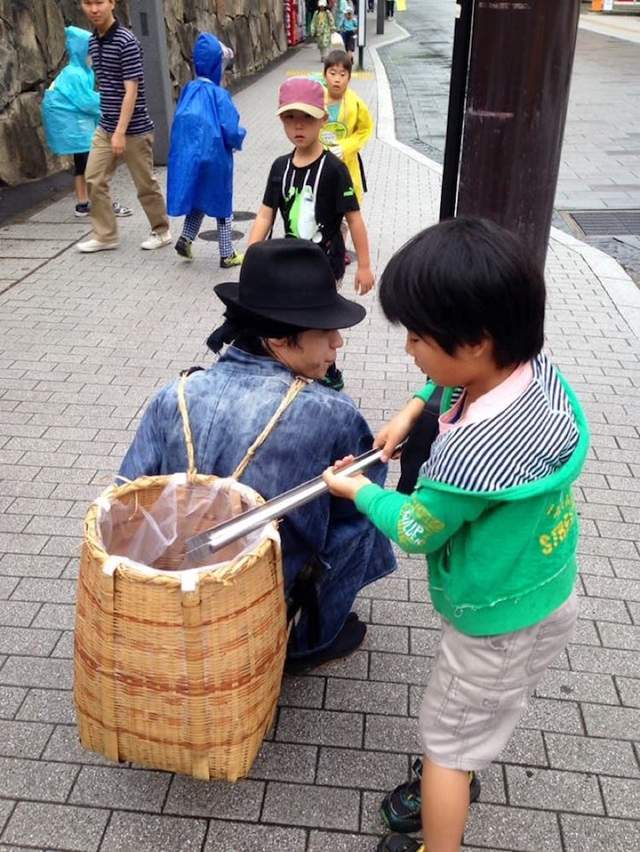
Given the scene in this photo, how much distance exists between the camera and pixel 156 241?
7160mm

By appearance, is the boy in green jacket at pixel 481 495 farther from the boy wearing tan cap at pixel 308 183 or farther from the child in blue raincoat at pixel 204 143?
the child in blue raincoat at pixel 204 143

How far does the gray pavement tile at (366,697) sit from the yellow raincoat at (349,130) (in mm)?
4034

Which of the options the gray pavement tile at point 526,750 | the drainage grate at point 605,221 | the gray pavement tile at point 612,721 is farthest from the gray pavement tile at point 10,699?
the drainage grate at point 605,221

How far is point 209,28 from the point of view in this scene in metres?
14.8

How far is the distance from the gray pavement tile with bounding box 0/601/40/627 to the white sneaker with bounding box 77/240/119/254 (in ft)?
15.4

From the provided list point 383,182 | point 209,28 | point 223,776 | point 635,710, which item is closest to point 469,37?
point 635,710

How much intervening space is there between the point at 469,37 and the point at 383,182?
6460mm

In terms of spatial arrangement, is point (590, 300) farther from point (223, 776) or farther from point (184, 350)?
point (223, 776)

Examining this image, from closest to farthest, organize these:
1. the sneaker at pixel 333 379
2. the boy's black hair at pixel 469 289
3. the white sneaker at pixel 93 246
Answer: the boy's black hair at pixel 469 289, the sneaker at pixel 333 379, the white sneaker at pixel 93 246

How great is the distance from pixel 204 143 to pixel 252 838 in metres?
5.29

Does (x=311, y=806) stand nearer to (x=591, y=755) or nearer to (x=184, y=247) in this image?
(x=591, y=755)

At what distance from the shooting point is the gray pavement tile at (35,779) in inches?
86.4

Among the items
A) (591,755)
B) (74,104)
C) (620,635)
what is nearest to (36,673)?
(591,755)

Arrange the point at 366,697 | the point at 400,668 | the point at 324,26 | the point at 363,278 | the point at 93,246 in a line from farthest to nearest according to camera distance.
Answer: the point at 324,26
the point at 93,246
the point at 363,278
the point at 400,668
the point at 366,697
